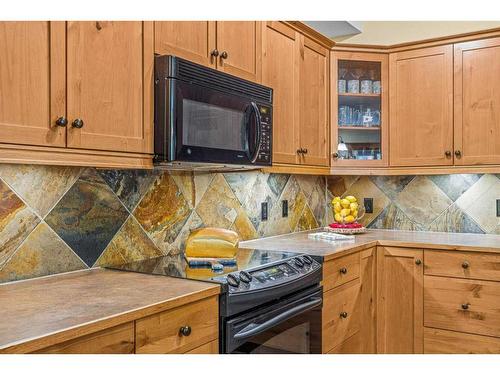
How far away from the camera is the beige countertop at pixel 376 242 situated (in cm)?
251

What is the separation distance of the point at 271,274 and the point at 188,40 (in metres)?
1.00

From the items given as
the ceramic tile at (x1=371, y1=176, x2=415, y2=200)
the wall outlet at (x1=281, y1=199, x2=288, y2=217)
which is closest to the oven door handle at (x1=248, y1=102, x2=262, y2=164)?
the wall outlet at (x1=281, y1=199, x2=288, y2=217)

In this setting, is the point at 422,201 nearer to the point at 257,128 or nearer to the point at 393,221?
the point at 393,221

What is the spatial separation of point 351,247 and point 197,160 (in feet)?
3.58

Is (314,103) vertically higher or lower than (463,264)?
higher

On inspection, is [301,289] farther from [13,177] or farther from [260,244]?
[13,177]

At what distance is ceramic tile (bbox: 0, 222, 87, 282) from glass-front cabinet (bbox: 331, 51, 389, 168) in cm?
187

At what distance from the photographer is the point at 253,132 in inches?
86.0

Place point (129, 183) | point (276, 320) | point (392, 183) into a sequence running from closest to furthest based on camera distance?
point (276, 320)
point (129, 183)
point (392, 183)

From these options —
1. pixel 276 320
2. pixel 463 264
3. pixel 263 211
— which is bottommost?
pixel 276 320

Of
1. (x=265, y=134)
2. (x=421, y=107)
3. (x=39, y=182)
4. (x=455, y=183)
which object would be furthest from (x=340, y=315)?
(x=39, y=182)

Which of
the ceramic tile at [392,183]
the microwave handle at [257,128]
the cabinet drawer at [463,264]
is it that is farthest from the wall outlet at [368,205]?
the microwave handle at [257,128]

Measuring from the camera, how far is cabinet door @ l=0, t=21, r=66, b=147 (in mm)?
1352
